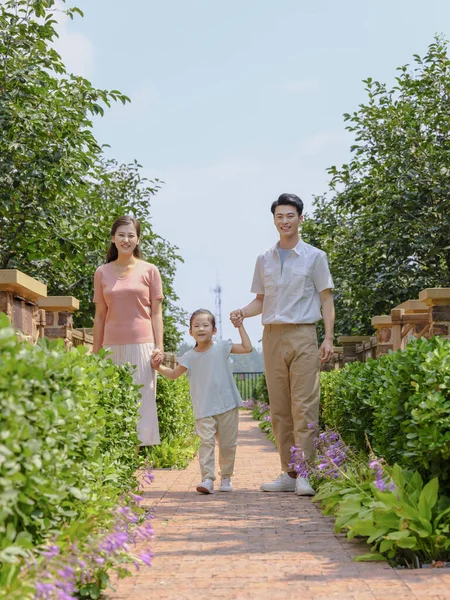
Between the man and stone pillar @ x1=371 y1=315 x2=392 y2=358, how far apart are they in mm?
4802

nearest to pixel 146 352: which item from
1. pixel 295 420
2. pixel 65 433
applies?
pixel 295 420

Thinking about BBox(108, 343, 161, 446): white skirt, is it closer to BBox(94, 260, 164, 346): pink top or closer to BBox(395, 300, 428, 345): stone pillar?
BBox(94, 260, 164, 346): pink top

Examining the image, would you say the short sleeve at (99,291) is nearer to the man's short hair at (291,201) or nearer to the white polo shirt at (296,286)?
the white polo shirt at (296,286)

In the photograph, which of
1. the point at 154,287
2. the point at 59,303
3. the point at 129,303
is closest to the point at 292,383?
the point at 154,287

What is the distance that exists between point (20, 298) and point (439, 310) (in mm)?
3395

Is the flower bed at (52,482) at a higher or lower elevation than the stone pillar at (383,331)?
lower

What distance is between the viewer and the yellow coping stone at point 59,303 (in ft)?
30.6

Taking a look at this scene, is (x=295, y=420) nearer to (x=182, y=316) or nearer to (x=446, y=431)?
(x=446, y=431)

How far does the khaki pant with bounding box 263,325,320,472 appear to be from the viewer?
661cm

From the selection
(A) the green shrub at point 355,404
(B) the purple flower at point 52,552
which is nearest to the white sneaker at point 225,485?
(A) the green shrub at point 355,404

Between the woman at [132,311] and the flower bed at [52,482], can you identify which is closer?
the flower bed at [52,482]

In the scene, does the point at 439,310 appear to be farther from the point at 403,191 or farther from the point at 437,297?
the point at 403,191

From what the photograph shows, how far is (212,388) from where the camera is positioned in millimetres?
6922

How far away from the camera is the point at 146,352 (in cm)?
626
